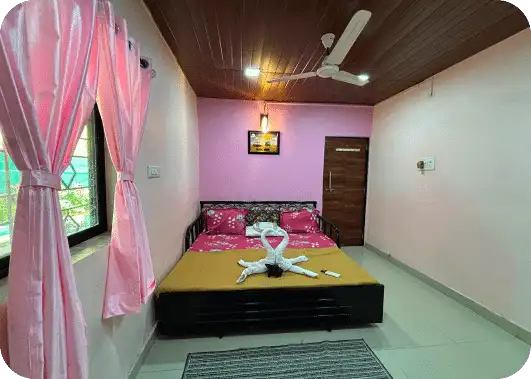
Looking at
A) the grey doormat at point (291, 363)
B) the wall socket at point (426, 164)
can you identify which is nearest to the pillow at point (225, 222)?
the grey doormat at point (291, 363)

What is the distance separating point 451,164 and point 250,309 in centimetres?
255

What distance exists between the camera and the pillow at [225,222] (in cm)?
334

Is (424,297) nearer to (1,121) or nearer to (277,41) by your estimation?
(277,41)

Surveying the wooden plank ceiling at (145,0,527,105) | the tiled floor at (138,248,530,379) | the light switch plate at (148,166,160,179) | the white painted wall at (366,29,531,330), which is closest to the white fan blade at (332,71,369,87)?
the wooden plank ceiling at (145,0,527,105)

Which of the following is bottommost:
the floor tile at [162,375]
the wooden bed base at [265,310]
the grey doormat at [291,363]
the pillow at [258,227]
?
the floor tile at [162,375]

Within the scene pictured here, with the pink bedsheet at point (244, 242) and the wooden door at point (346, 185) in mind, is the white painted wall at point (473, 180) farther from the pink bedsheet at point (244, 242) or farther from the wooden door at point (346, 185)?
the pink bedsheet at point (244, 242)

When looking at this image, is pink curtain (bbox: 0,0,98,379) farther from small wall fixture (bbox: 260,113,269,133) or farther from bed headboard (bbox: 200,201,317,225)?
small wall fixture (bbox: 260,113,269,133)

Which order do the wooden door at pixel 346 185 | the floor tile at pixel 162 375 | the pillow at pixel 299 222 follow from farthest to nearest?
1. the wooden door at pixel 346 185
2. the pillow at pixel 299 222
3. the floor tile at pixel 162 375

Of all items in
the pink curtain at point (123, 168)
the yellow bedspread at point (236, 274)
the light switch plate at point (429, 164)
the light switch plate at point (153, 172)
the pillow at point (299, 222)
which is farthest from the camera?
the pillow at point (299, 222)

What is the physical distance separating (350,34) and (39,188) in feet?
5.92

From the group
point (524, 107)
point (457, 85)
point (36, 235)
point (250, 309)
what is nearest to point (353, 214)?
point (457, 85)

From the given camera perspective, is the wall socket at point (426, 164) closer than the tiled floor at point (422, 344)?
No

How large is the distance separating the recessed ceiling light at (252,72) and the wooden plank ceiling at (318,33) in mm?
73

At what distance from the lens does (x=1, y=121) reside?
0.68 metres
